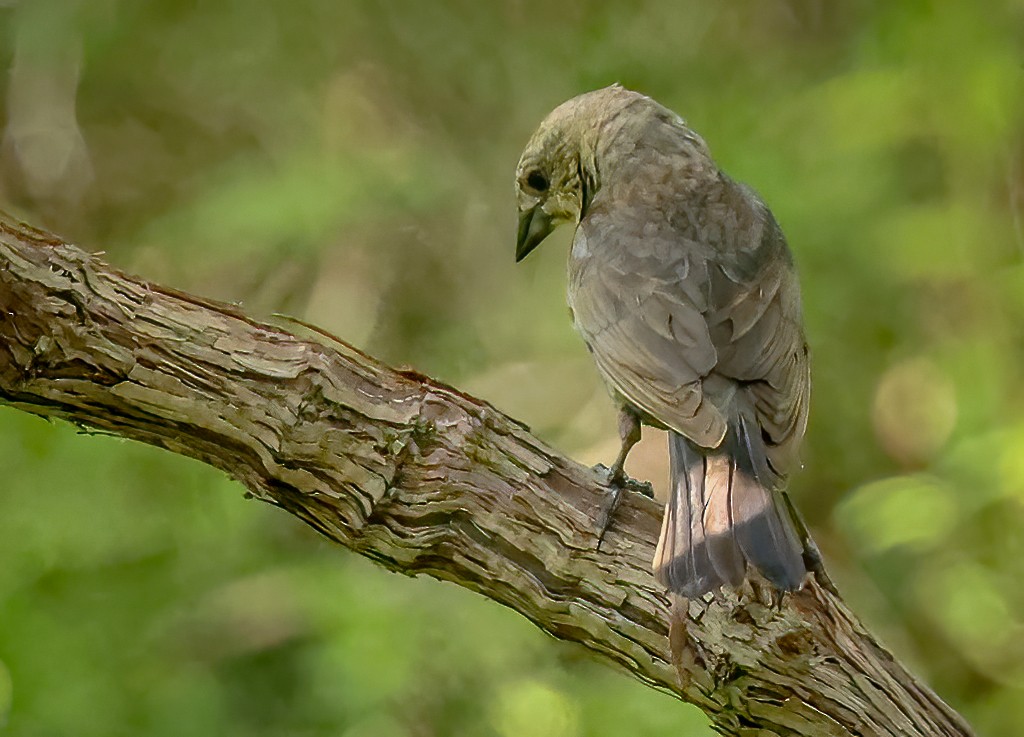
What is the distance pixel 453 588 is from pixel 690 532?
62.1 inches

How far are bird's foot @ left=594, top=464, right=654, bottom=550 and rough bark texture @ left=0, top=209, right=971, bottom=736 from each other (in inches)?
0.6

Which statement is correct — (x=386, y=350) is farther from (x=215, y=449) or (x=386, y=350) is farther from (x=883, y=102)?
(x=215, y=449)

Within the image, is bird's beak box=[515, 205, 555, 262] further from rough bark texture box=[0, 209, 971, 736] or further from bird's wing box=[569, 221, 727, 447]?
rough bark texture box=[0, 209, 971, 736]

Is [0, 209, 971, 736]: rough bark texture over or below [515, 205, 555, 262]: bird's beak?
below

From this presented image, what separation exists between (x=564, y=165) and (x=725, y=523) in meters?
1.40

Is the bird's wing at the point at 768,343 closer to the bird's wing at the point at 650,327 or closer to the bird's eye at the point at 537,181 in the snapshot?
the bird's wing at the point at 650,327

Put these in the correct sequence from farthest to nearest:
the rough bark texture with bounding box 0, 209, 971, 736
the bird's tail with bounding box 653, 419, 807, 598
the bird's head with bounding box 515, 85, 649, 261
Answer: the bird's head with bounding box 515, 85, 649, 261 < the rough bark texture with bounding box 0, 209, 971, 736 < the bird's tail with bounding box 653, 419, 807, 598

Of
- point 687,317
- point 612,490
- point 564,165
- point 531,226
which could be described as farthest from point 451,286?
point 612,490

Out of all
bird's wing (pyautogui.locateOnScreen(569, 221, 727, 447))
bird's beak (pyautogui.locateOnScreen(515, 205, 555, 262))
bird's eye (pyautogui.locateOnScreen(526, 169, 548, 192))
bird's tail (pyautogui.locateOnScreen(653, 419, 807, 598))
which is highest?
bird's eye (pyautogui.locateOnScreen(526, 169, 548, 192))

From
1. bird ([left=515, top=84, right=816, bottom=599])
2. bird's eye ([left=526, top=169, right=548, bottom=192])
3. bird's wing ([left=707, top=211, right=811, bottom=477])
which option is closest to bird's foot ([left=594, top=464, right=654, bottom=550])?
bird ([left=515, top=84, right=816, bottom=599])

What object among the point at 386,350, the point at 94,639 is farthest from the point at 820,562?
the point at 386,350

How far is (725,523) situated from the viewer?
2029mm

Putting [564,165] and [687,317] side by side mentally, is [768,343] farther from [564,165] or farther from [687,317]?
[564,165]

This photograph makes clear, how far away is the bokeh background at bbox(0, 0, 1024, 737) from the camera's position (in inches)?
130
